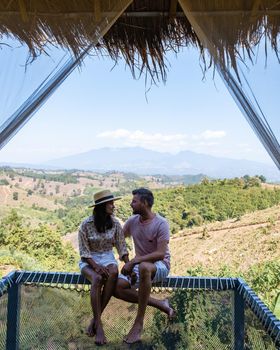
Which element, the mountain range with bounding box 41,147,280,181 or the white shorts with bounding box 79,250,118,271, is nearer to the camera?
the white shorts with bounding box 79,250,118,271

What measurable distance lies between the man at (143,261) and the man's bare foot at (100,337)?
0.12m

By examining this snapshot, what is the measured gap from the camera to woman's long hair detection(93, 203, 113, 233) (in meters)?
2.72

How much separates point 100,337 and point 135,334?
182mm

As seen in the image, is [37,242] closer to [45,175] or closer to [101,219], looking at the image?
[45,175]

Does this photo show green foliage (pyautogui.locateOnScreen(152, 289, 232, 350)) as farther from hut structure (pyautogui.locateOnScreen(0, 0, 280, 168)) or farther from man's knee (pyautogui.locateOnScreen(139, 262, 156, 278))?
hut structure (pyautogui.locateOnScreen(0, 0, 280, 168))

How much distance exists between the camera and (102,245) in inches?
108

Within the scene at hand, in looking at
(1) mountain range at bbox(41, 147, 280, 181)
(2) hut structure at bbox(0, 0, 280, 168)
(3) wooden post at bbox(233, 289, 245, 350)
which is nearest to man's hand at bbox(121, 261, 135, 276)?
(3) wooden post at bbox(233, 289, 245, 350)

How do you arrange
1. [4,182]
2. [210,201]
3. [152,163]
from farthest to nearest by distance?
[152,163] → [4,182] → [210,201]

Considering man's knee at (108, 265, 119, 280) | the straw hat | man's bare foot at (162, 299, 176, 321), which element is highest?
the straw hat

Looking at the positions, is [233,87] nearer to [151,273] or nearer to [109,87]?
[151,273]

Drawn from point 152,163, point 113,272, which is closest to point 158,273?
point 113,272

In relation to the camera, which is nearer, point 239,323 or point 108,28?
point 108,28

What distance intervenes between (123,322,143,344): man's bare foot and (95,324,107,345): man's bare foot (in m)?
0.11

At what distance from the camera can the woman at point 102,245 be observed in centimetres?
261
